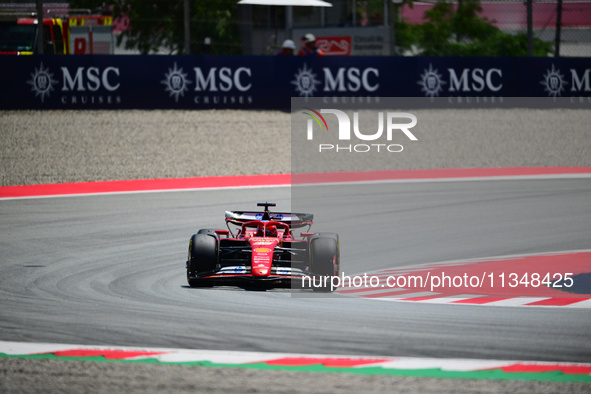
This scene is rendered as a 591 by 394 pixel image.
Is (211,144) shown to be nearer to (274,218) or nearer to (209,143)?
(209,143)

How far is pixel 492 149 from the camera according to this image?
72.5 feet

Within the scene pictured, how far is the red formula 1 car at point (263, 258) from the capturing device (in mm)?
8195

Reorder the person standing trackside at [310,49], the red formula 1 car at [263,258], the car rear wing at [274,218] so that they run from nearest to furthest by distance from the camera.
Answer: the red formula 1 car at [263,258] → the car rear wing at [274,218] → the person standing trackside at [310,49]

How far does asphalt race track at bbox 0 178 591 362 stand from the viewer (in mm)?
6539

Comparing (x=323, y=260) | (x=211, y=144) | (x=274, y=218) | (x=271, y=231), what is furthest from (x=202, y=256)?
(x=211, y=144)

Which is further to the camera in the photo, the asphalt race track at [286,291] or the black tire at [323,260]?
the black tire at [323,260]

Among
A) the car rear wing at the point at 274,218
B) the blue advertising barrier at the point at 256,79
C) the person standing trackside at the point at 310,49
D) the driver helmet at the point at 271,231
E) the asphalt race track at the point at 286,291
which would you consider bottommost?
the asphalt race track at the point at 286,291

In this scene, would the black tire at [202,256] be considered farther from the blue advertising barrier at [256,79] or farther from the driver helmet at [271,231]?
the blue advertising barrier at [256,79]

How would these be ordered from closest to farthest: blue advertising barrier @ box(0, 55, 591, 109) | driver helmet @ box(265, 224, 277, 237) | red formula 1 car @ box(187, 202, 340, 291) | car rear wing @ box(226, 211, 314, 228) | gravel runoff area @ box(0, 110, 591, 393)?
red formula 1 car @ box(187, 202, 340, 291) → driver helmet @ box(265, 224, 277, 237) → car rear wing @ box(226, 211, 314, 228) → gravel runoff area @ box(0, 110, 591, 393) → blue advertising barrier @ box(0, 55, 591, 109)

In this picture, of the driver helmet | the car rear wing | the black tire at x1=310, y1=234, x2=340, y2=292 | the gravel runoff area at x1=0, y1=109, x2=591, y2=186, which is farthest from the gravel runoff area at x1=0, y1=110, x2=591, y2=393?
the black tire at x1=310, y1=234, x2=340, y2=292

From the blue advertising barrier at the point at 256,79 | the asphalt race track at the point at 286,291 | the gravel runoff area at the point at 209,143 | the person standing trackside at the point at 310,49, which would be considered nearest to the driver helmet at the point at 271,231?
the asphalt race track at the point at 286,291

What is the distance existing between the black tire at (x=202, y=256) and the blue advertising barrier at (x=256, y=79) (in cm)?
1288

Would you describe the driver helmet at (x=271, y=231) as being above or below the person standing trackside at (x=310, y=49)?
below

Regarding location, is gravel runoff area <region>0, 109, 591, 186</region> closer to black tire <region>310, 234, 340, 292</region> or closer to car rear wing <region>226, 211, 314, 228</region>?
car rear wing <region>226, 211, 314, 228</region>
